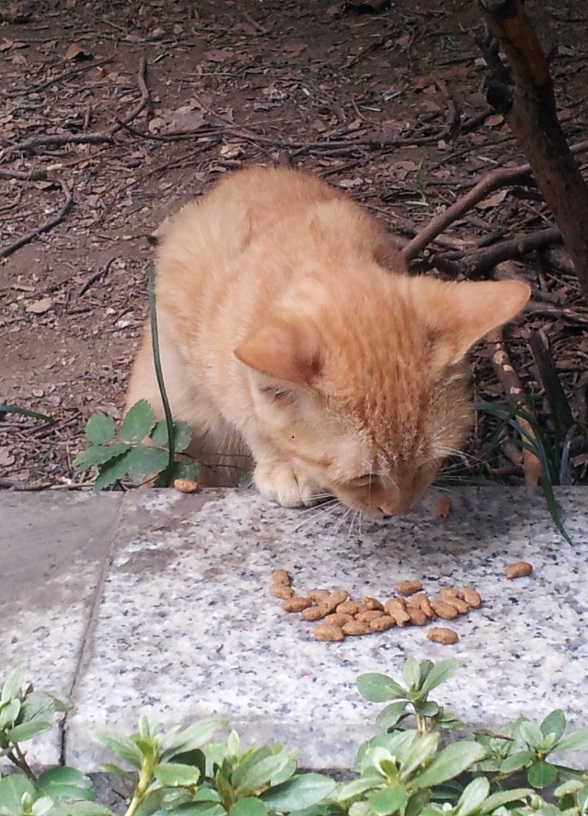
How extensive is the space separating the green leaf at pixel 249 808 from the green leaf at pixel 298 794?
0.15 ft

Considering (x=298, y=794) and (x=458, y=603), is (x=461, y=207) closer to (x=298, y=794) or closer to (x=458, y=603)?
(x=458, y=603)

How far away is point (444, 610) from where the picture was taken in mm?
1785

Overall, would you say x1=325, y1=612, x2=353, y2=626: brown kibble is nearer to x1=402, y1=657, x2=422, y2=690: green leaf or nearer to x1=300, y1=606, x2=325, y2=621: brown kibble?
x1=300, y1=606, x2=325, y2=621: brown kibble

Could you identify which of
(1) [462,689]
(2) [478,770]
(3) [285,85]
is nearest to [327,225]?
(1) [462,689]

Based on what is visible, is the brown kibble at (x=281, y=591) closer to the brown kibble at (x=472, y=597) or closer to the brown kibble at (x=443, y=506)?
the brown kibble at (x=472, y=597)

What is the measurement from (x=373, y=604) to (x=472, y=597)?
0.20 meters

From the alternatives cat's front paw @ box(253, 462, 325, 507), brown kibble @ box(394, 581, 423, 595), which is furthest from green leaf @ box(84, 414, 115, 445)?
brown kibble @ box(394, 581, 423, 595)

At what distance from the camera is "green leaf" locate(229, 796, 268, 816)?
3.62 feet

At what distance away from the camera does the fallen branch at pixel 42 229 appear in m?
4.45

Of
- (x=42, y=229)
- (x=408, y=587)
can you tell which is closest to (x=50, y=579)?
(x=408, y=587)

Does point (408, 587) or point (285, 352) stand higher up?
point (285, 352)

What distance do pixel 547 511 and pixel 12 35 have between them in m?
5.43

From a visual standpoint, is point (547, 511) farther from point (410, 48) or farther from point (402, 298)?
point (410, 48)

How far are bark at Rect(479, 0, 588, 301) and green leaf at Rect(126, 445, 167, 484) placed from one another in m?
1.25
